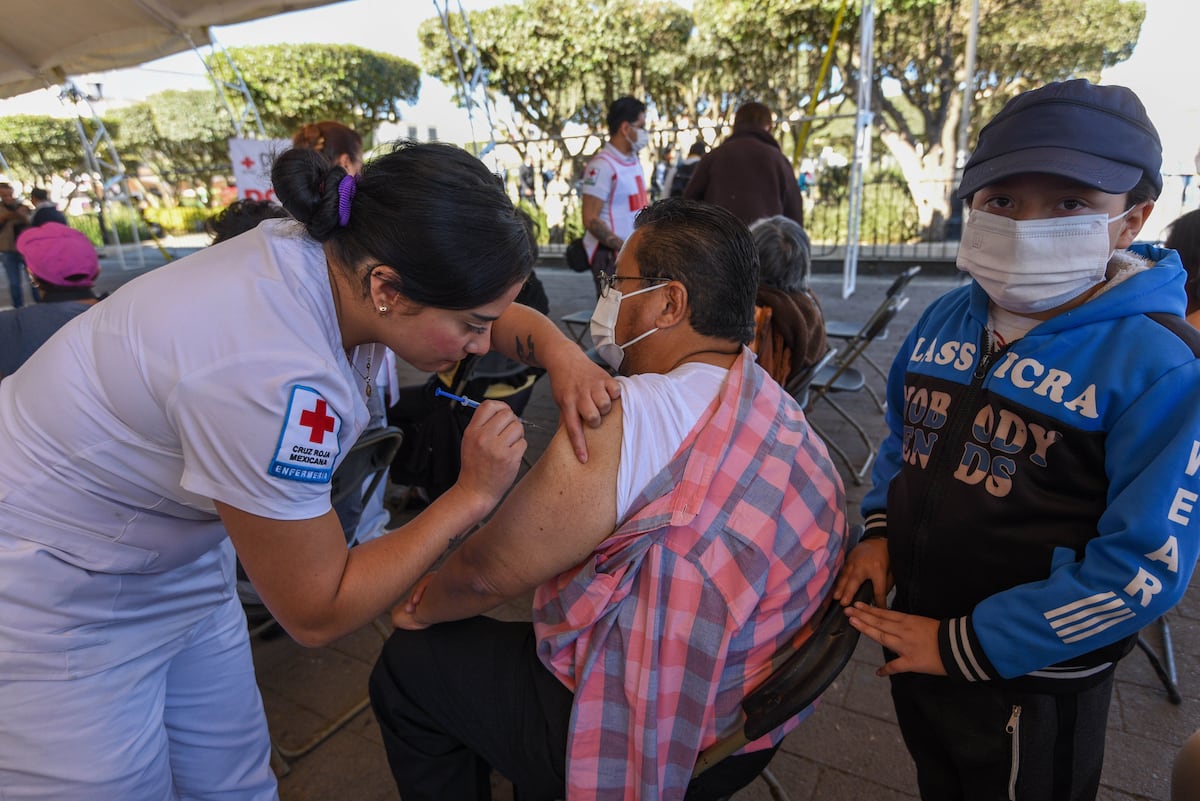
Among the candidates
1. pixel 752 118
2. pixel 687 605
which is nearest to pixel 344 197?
pixel 687 605

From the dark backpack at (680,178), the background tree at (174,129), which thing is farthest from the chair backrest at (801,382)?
the background tree at (174,129)

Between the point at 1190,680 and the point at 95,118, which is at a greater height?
the point at 95,118

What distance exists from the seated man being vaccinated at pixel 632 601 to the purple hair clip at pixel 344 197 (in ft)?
1.65

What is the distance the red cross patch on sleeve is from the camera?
3.32 feet

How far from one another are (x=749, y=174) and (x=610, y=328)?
2.95 meters

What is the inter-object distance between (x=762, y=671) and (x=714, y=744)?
15 cm

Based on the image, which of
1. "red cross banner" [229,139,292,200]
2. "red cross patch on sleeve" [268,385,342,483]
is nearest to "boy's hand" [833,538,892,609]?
"red cross patch on sleeve" [268,385,342,483]

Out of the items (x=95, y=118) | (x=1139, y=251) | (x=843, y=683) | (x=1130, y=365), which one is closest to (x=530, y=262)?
(x=1130, y=365)

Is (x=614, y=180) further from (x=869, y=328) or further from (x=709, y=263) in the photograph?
(x=709, y=263)

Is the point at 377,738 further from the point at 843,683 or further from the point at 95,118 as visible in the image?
the point at 95,118

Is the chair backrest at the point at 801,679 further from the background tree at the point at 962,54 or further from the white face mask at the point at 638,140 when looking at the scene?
the background tree at the point at 962,54

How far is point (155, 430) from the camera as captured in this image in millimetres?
1090

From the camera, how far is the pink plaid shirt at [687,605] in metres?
1.23

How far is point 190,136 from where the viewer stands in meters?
26.4
